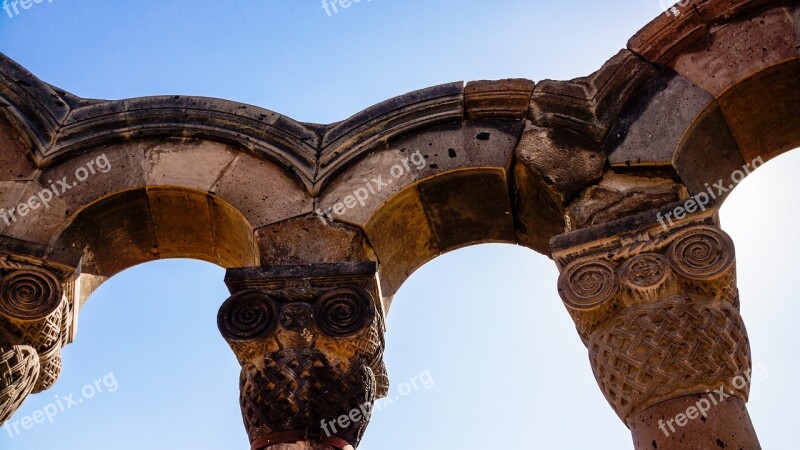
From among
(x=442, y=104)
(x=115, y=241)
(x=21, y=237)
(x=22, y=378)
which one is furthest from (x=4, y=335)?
(x=442, y=104)

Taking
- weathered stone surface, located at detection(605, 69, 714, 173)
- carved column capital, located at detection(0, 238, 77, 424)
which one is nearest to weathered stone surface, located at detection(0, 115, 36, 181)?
carved column capital, located at detection(0, 238, 77, 424)

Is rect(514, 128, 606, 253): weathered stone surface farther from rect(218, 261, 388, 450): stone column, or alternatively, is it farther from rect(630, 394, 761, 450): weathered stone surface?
rect(630, 394, 761, 450): weathered stone surface

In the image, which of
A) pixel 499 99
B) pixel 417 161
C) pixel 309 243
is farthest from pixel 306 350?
pixel 499 99

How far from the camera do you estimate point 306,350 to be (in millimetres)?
4859

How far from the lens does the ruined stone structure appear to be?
15.4 feet

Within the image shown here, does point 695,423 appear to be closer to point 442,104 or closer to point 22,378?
point 442,104

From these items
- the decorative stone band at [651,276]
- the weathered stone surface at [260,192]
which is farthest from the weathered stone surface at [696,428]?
the weathered stone surface at [260,192]

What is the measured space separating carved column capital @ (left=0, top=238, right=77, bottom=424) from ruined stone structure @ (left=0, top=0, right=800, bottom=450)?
11 mm

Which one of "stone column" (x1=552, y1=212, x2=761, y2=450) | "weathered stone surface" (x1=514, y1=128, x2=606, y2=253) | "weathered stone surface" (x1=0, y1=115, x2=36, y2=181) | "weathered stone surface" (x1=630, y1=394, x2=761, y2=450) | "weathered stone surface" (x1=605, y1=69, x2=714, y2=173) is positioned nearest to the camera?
"weathered stone surface" (x1=630, y1=394, x2=761, y2=450)

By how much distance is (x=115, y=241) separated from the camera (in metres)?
6.05

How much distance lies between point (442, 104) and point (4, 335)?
2699 mm

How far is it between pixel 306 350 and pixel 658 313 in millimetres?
1656

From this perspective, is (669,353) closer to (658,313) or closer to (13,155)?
(658,313)

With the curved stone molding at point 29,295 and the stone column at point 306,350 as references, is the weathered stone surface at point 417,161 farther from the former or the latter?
the curved stone molding at point 29,295
